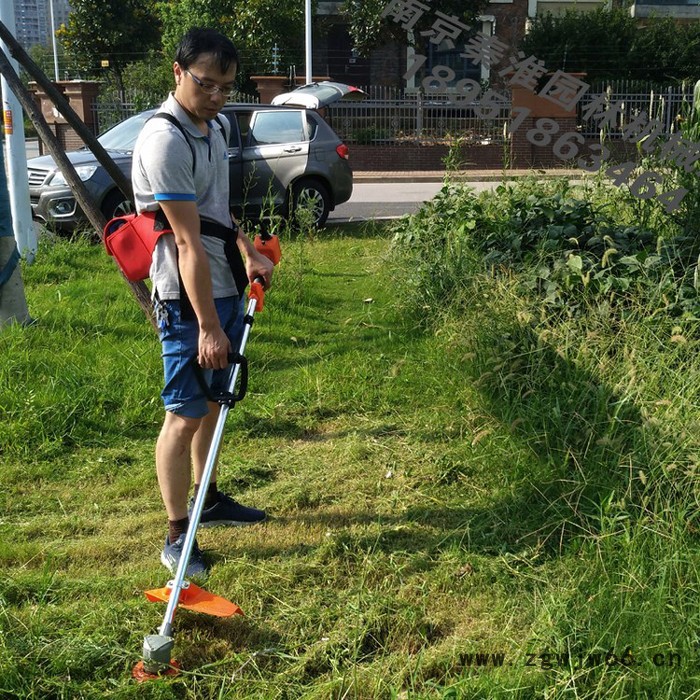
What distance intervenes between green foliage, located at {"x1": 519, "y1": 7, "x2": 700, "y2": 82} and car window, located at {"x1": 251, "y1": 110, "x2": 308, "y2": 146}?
20.0 metres

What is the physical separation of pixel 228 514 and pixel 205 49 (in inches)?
78.0

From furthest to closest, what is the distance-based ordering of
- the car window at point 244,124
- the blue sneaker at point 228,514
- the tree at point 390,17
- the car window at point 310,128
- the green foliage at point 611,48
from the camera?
the green foliage at point 611,48
the tree at point 390,17
the car window at point 310,128
the car window at point 244,124
the blue sneaker at point 228,514

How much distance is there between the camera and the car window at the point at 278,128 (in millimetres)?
12000

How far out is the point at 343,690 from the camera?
2.86 meters

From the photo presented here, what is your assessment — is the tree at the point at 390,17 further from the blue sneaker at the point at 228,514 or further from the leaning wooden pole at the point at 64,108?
the blue sneaker at the point at 228,514

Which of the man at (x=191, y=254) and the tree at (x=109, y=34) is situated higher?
the tree at (x=109, y=34)

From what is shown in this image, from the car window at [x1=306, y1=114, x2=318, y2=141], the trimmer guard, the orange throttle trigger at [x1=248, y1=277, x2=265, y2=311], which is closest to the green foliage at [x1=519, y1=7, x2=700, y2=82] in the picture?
the car window at [x1=306, y1=114, x2=318, y2=141]

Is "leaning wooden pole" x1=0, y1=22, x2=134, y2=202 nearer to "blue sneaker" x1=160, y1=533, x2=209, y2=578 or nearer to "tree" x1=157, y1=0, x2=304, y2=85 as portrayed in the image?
"blue sneaker" x1=160, y1=533, x2=209, y2=578

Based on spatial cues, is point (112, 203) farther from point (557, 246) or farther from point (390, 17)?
point (390, 17)

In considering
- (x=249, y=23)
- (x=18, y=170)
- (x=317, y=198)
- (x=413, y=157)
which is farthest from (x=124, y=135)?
(x=249, y=23)

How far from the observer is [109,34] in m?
33.9

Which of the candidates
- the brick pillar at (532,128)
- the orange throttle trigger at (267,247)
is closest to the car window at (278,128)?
the orange throttle trigger at (267,247)

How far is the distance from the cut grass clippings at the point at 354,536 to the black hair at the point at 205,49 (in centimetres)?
195

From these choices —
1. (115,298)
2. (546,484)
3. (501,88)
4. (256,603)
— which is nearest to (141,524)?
(256,603)
